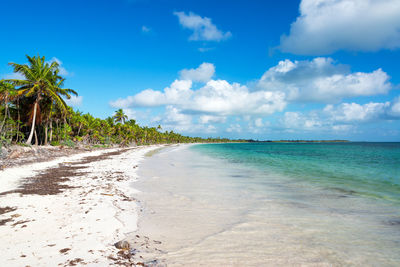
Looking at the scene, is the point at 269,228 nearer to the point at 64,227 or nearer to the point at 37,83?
the point at 64,227

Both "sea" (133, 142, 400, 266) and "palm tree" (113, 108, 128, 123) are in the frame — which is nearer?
"sea" (133, 142, 400, 266)

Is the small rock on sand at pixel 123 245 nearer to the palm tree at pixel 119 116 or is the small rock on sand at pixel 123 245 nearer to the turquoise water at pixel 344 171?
the turquoise water at pixel 344 171

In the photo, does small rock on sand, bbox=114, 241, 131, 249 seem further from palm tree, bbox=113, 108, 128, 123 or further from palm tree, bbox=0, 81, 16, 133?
palm tree, bbox=113, 108, 128, 123

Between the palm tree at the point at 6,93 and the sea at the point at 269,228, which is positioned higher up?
the palm tree at the point at 6,93

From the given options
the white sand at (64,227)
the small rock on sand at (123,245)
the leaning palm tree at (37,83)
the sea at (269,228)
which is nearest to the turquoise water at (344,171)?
the sea at (269,228)

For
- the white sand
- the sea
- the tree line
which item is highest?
the tree line

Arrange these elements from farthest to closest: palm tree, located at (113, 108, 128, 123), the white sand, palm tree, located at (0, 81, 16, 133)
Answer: palm tree, located at (113, 108, 128, 123)
palm tree, located at (0, 81, 16, 133)
the white sand

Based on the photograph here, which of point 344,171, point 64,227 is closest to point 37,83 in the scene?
point 64,227

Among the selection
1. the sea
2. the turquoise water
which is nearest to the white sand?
the sea

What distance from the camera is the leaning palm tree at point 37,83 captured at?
30516 mm

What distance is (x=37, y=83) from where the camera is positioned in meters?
31.0

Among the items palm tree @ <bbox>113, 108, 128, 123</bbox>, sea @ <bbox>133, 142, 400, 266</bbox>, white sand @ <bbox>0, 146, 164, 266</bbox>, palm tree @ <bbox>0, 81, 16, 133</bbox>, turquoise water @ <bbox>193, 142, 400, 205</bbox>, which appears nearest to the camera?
white sand @ <bbox>0, 146, 164, 266</bbox>

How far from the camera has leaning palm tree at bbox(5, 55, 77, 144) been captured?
30.5m

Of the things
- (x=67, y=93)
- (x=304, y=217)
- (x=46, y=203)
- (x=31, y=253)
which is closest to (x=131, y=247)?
(x=31, y=253)
